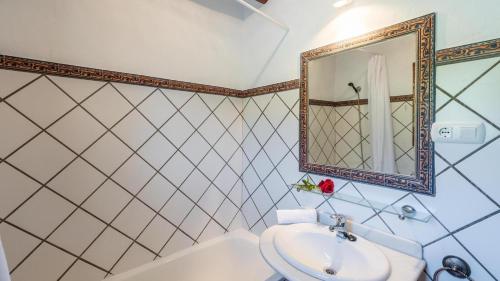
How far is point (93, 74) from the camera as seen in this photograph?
127 cm

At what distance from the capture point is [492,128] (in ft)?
2.81

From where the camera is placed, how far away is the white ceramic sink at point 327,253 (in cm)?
93

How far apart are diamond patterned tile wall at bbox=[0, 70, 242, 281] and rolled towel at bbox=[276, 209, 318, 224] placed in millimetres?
667

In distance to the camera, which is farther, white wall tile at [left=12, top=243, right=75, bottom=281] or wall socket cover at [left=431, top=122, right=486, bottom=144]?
white wall tile at [left=12, top=243, right=75, bottom=281]

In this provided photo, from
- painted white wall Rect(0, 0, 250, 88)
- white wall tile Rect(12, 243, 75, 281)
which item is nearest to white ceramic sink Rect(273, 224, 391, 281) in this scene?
white wall tile Rect(12, 243, 75, 281)

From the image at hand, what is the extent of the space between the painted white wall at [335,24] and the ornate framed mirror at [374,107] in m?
0.05

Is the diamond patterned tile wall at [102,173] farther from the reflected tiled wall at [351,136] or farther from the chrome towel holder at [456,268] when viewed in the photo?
the chrome towel holder at [456,268]

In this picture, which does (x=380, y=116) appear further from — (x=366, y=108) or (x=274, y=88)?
(x=274, y=88)

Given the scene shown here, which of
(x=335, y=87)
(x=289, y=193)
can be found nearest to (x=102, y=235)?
(x=289, y=193)

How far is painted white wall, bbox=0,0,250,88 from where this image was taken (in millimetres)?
1114

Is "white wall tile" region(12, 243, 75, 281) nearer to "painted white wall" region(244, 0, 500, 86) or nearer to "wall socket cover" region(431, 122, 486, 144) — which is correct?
"painted white wall" region(244, 0, 500, 86)

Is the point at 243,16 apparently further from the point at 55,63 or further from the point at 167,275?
the point at 167,275

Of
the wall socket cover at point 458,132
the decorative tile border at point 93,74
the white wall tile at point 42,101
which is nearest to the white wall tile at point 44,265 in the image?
the white wall tile at point 42,101

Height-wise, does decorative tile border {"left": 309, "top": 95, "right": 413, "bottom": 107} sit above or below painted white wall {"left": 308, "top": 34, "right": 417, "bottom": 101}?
below
